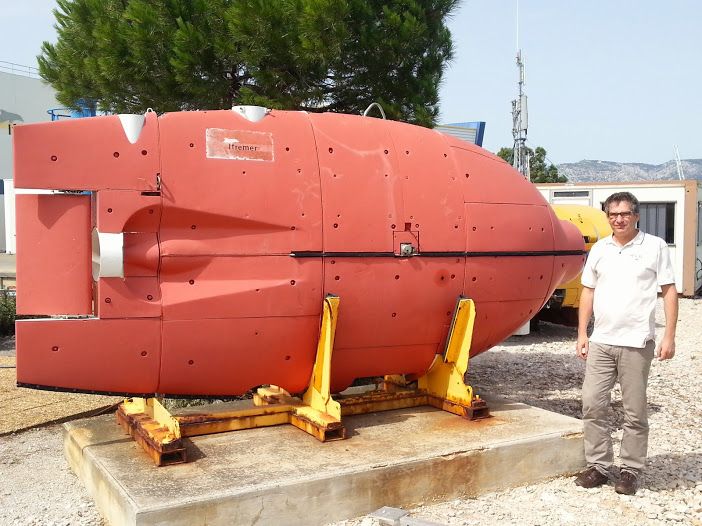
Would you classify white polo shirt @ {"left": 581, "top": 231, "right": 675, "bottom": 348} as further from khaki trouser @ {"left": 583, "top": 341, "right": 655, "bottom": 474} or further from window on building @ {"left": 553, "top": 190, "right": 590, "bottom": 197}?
window on building @ {"left": 553, "top": 190, "right": 590, "bottom": 197}

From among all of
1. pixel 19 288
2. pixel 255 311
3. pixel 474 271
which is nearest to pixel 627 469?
pixel 474 271

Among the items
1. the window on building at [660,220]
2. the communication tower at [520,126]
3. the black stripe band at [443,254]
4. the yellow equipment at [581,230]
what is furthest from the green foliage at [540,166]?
the black stripe band at [443,254]

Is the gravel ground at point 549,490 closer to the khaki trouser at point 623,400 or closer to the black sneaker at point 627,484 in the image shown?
the black sneaker at point 627,484

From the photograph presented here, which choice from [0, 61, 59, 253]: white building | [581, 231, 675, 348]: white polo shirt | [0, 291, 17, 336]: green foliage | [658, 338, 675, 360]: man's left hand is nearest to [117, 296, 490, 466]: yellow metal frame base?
[581, 231, 675, 348]: white polo shirt

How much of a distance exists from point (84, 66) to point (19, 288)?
515 centimetres

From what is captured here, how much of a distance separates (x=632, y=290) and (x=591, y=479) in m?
1.19

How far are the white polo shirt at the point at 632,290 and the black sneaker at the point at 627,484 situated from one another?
80cm

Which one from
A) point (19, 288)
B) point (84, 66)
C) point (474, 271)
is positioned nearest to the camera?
point (19, 288)

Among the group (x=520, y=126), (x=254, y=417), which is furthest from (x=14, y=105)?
(x=254, y=417)

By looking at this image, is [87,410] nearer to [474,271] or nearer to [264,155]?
Result: [264,155]

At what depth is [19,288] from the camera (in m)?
3.84

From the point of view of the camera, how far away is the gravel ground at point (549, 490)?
3.91 metres

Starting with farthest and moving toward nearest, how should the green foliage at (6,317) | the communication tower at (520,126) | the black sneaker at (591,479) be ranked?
the communication tower at (520,126), the green foliage at (6,317), the black sneaker at (591,479)

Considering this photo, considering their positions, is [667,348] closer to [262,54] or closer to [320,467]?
[320,467]
